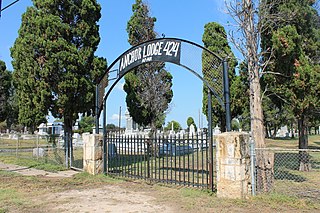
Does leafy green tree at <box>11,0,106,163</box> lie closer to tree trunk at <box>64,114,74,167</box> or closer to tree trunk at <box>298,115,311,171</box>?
tree trunk at <box>64,114,74,167</box>

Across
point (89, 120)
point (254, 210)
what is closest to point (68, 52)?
point (254, 210)

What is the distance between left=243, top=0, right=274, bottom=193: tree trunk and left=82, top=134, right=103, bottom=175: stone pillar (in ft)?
17.3

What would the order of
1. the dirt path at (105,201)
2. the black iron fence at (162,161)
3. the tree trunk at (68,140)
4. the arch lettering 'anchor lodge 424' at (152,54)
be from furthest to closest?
the tree trunk at (68,140) → the arch lettering 'anchor lodge 424' at (152,54) → the black iron fence at (162,161) → the dirt path at (105,201)

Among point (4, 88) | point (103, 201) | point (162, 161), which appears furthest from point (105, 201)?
point (4, 88)

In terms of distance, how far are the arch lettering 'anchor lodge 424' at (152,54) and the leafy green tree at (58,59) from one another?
3762 mm

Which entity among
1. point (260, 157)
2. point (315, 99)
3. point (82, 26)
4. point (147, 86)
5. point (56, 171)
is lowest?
point (56, 171)

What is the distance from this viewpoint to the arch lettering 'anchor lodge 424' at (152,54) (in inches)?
326

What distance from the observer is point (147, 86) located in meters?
18.7

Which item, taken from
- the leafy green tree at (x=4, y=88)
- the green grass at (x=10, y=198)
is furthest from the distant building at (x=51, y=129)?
the green grass at (x=10, y=198)

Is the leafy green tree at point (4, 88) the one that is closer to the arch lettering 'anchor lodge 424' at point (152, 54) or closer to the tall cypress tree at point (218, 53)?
the tall cypress tree at point (218, 53)

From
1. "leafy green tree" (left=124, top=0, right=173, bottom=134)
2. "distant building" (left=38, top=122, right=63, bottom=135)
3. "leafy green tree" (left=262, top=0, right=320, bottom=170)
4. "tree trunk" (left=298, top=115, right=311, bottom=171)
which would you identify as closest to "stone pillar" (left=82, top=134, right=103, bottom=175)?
"leafy green tree" (left=262, top=0, right=320, bottom=170)

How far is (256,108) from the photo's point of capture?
8.38 meters

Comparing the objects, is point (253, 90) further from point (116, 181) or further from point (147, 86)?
point (147, 86)

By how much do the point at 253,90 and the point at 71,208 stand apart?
5.78m
